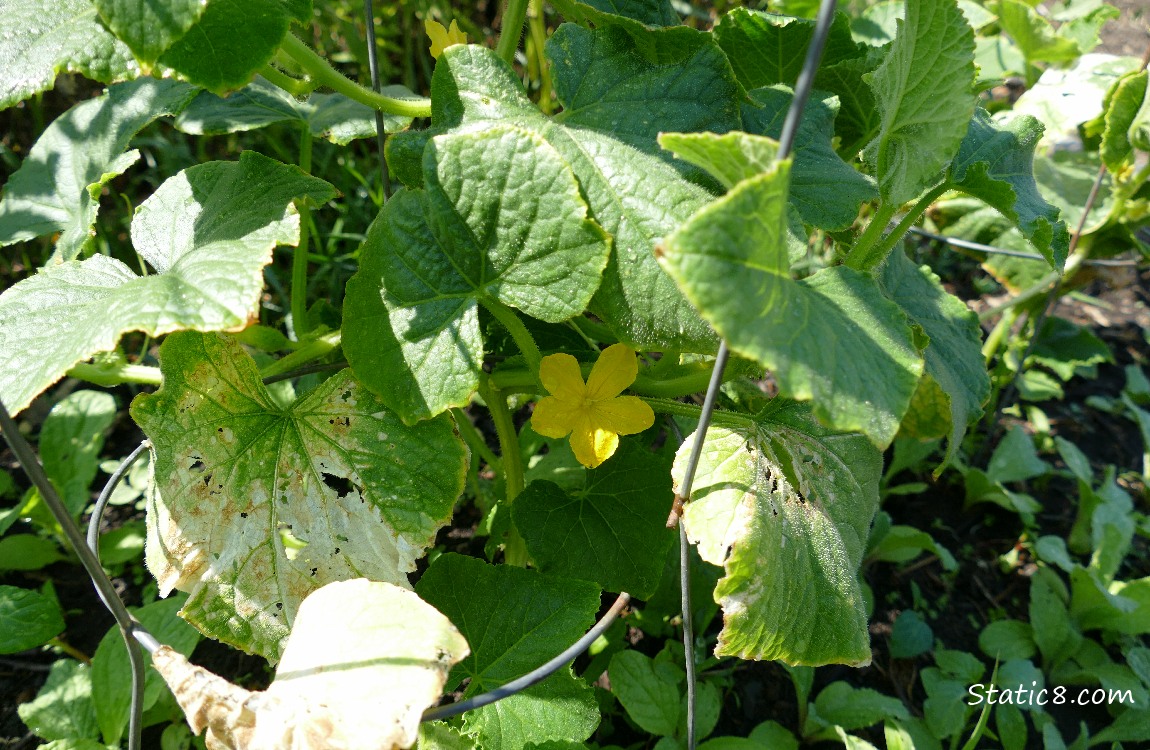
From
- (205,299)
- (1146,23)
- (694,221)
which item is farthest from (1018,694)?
(1146,23)

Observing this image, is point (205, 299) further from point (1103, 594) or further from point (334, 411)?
point (1103, 594)

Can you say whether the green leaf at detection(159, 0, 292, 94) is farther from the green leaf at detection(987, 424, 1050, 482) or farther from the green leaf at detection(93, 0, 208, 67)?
the green leaf at detection(987, 424, 1050, 482)

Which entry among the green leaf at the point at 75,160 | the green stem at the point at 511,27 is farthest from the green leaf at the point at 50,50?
the green stem at the point at 511,27

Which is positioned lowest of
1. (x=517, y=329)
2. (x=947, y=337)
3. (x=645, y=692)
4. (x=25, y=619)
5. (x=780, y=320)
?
(x=645, y=692)

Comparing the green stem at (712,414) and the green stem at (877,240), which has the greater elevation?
the green stem at (877,240)

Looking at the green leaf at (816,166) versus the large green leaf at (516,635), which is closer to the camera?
the green leaf at (816,166)

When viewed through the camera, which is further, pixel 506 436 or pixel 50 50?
pixel 506 436

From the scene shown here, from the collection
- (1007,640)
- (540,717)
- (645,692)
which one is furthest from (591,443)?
(1007,640)

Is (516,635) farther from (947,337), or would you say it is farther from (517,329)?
(947,337)

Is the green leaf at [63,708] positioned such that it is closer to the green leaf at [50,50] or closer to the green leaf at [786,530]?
the green leaf at [50,50]
